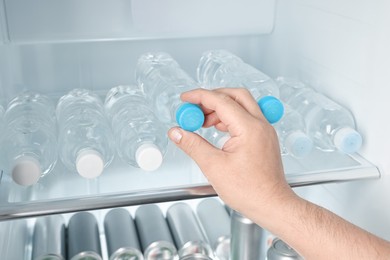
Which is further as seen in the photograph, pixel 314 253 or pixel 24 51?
pixel 24 51

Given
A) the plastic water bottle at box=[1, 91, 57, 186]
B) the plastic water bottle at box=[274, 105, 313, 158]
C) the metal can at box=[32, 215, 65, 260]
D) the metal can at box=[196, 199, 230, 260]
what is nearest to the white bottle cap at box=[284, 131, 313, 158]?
the plastic water bottle at box=[274, 105, 313, 158]

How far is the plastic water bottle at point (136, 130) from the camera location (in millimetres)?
907

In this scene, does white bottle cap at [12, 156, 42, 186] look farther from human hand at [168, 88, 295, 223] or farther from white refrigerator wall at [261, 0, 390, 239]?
white refrigerator wall at [261, 0, 390, 239]

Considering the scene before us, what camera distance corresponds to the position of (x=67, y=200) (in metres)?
0.90

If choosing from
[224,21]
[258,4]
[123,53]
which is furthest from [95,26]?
[258,4]

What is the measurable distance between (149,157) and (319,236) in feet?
1.09

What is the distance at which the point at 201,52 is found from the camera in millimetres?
1402

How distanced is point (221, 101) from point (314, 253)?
1.00ft

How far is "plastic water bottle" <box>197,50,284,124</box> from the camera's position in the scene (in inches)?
48.9

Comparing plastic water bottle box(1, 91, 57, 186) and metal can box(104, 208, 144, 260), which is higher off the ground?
plastic water bottle box(1, 91, 57, 186)

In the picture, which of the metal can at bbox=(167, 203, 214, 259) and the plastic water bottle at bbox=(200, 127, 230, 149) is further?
the metal can at bbox=(167, 203, 214, 259)

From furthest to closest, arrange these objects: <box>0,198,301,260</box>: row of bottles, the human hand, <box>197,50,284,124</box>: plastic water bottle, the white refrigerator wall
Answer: <box>197,50,284,124</box>: plastic water bottle → <box>0,198,301,260</box>: row of bottles → the white refrigerator wall → the human hand

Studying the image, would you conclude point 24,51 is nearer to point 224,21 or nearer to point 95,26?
point 95,26

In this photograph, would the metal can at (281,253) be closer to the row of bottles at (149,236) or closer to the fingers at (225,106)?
the row of bottles at (149,236)
